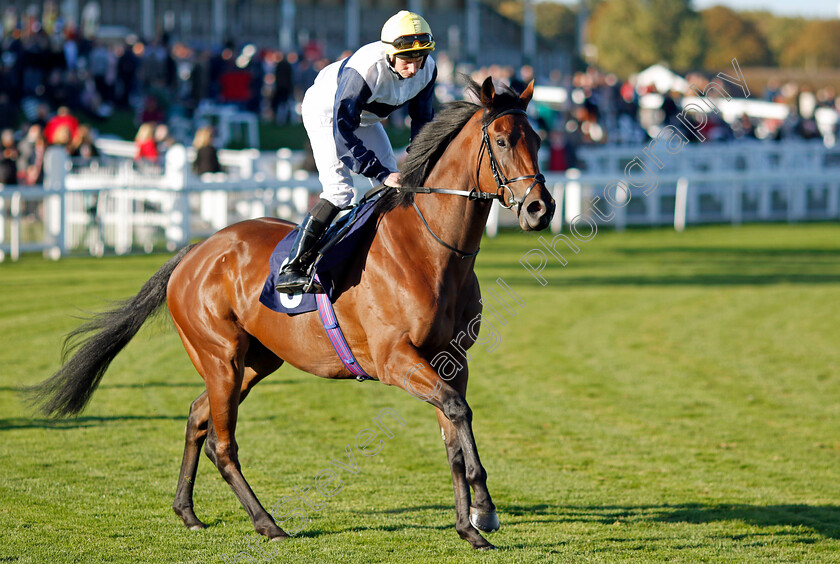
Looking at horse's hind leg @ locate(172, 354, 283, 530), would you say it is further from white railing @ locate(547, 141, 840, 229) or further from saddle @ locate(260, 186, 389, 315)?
white railing @ locate(547, 141, 840, 229)

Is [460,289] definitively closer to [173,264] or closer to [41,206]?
[173,264]

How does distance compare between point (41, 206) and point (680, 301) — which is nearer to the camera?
point (680, 301)

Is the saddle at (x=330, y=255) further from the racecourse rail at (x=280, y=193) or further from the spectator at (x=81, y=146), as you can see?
the spectator at (x=81, y=146)

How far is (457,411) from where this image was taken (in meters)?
4.11

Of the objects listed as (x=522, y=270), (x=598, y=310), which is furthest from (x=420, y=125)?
(x=522, y=270)

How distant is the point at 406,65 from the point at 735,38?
7649 centimetres

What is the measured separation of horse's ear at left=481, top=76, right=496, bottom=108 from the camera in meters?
4.16

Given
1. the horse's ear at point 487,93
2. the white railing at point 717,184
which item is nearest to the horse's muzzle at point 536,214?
the horse's ear at point 487,93

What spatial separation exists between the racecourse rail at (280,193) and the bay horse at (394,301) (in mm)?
9224

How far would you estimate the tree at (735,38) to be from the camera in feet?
243

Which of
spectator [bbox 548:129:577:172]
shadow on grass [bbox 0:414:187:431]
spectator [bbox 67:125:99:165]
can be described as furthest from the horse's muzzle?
spectator [bbox 548:129:577:172]

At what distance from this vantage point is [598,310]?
1136cm

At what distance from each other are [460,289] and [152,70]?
18.8m

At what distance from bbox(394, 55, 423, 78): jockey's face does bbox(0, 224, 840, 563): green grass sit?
6.77 feet
